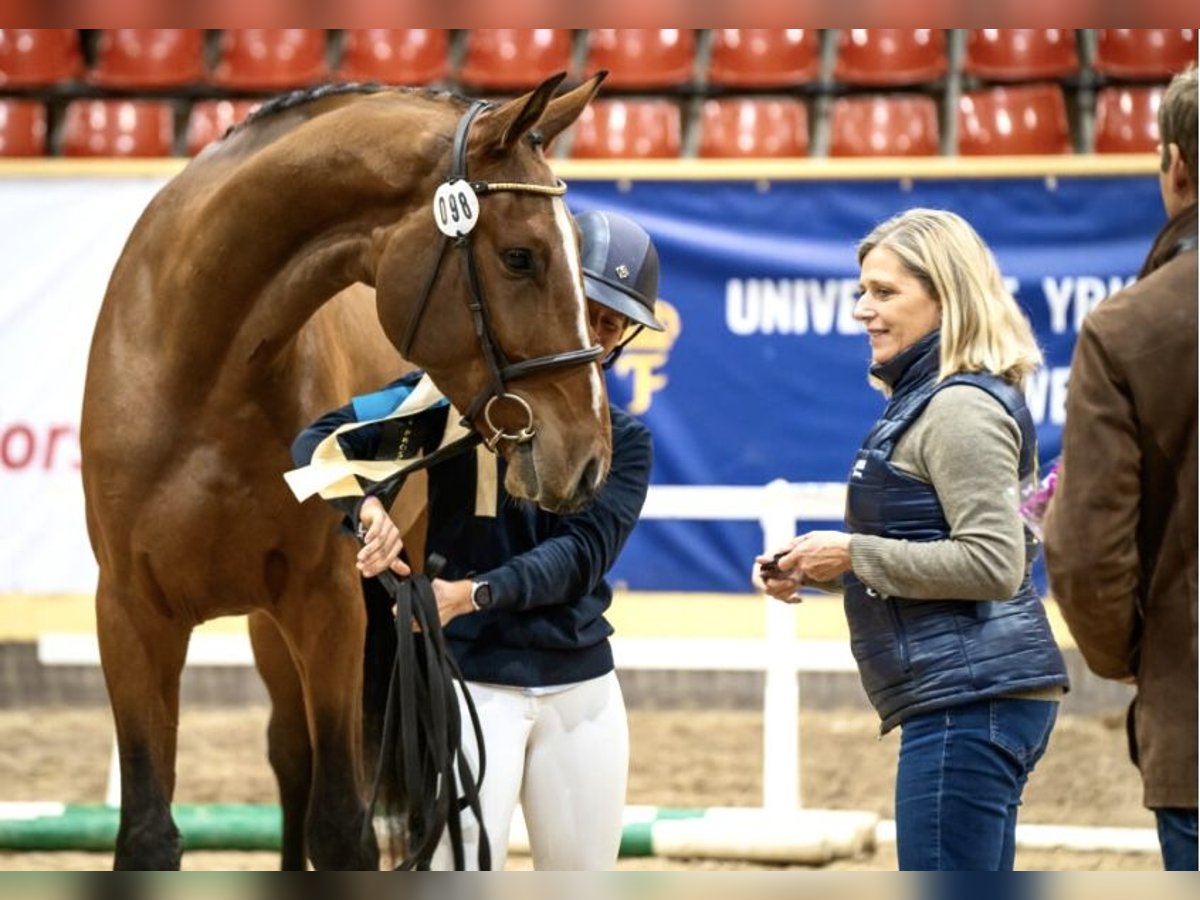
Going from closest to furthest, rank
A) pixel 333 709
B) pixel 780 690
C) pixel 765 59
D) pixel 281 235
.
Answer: pixel 281 235, pixel 333 709, pixel 780 690, pixel 765 59

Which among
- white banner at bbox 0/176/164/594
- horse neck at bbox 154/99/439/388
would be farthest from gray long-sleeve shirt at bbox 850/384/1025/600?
white banner at bbox 0/176/164/594

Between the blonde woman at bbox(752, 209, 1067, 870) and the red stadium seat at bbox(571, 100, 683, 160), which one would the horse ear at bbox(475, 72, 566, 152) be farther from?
the red stadium seat at bbox(571, 100, 683, 160)

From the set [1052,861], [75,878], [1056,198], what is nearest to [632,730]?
[1052,861]

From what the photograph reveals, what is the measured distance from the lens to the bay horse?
273 cm

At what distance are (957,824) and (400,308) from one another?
1271 millimetres

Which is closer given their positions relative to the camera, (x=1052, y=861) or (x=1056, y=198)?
(x=1052, y=861)

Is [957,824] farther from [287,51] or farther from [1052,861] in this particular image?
[287,51]

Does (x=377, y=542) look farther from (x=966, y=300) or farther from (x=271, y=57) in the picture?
(x=271, y=57)

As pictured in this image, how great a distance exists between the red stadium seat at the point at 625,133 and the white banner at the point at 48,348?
7.77 feet

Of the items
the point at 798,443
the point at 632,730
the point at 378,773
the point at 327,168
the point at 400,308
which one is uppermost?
the point at 327,168

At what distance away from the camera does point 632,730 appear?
6258 millimetres

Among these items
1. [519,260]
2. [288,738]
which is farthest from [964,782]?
[288,738]

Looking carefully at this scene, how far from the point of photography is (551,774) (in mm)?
2689

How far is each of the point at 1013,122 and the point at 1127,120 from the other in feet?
1.76
